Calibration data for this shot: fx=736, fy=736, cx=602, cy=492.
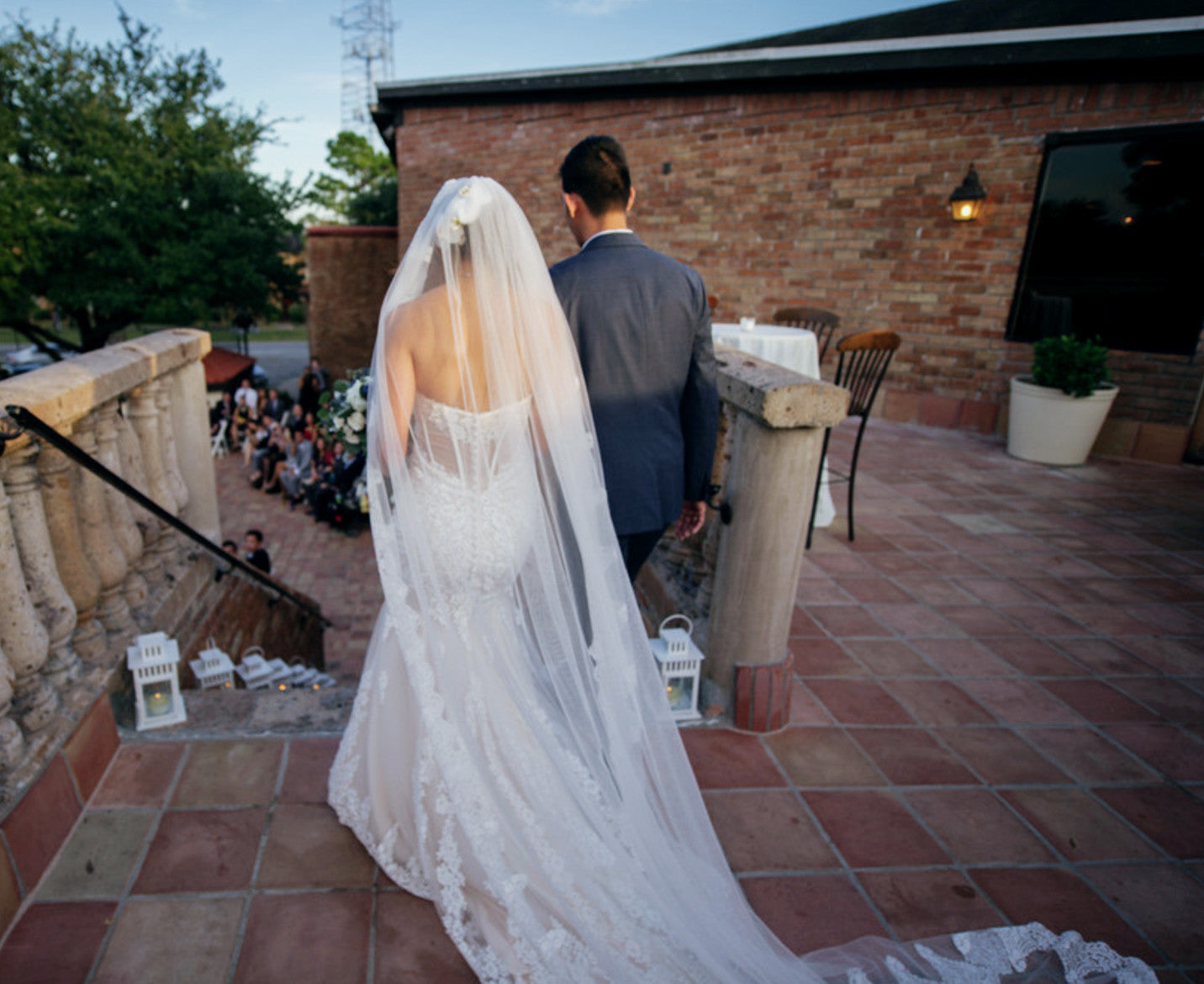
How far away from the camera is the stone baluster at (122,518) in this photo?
2.65 metres

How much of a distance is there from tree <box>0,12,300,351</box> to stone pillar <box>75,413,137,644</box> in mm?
14933

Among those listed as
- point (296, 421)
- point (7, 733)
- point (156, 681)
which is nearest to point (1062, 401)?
point (156, 681)

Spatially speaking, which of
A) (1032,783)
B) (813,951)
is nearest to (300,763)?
(813,951)

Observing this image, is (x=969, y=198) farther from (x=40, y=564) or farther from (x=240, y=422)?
(x=240, y=422)

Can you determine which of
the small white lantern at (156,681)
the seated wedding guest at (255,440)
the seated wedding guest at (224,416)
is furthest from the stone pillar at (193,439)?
the seated wedding guest at (224,416)

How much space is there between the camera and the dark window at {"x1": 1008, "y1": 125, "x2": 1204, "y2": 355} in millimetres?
6266

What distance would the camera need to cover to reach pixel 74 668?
226 cm

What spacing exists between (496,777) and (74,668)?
1.43 meters

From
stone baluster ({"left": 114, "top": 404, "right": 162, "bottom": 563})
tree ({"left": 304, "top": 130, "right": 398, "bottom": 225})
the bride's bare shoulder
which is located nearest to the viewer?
the bride's bare shoulder

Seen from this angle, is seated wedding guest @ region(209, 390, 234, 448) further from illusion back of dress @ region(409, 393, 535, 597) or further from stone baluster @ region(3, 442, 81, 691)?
illusion back of dress @ region(409, 393, 535, 597)

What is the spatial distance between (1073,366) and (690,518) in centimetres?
494

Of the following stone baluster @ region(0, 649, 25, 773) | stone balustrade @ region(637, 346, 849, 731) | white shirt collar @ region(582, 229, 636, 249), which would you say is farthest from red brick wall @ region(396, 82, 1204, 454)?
stone baluster @ region(0, 649, 25, 773)

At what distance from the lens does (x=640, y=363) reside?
7.43 ft

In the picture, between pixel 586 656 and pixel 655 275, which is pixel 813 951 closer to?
pixel 586 656
